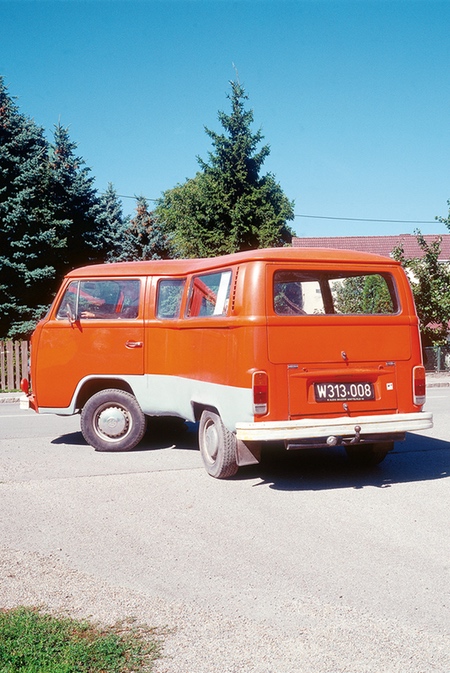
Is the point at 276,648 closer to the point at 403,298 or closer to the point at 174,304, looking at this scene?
the point at 403,298

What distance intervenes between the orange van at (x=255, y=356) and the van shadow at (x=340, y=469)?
33cm

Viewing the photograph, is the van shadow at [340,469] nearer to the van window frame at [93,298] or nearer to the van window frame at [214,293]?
the van window frame at [214,293]

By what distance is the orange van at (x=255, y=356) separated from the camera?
21.4 feet

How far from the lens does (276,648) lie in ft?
11.1

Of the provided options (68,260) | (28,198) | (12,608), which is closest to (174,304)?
(12,608)

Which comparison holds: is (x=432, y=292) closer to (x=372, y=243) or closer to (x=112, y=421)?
(x=112, y=421)

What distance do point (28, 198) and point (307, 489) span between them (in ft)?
62.4

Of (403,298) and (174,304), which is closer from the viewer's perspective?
(403,298)

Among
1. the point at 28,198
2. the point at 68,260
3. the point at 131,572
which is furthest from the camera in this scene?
the point at 68,260

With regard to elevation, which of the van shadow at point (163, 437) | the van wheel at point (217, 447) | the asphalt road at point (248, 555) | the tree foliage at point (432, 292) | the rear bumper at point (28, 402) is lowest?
the asphalt road at point (248, 555)

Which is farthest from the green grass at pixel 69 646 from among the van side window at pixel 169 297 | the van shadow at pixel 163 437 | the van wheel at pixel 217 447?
the van shadow at pixel 163 437

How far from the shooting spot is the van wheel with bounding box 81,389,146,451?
8734mm

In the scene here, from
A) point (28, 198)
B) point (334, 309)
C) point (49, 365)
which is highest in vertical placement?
point (28, 198)

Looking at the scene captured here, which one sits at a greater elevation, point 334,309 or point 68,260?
point 68,260
